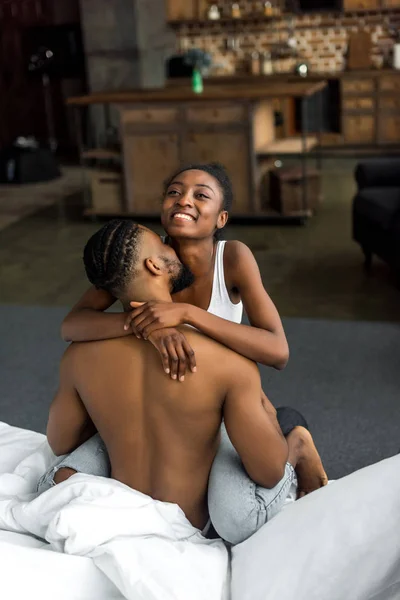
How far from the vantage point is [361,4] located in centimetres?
904

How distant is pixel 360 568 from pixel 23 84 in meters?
9.92

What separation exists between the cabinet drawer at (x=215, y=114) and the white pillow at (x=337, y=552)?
5000 mm

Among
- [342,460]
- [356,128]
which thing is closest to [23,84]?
[356,128]

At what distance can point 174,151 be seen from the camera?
634cm

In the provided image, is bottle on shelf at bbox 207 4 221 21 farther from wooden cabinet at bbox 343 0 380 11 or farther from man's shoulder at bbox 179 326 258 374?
man's shoulder at bbox 179 326 258 374

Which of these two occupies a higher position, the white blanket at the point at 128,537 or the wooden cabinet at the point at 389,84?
the wooden cabinet at the point at 389,84

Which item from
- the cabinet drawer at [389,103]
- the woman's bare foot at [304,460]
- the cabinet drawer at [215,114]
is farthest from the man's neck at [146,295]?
the cabinet drawer at [389,103]

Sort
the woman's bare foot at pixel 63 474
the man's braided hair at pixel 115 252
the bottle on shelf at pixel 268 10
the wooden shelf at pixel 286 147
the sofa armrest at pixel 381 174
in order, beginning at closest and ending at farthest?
the man's braided hair at pixel 115 252, the woman's bare foot at pixel 63 474, the sofa armrest at pixel 381 174, the wooden shelf at pixel 286 147, the bottle on shelf at pixel 268 10

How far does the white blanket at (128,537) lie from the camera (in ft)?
4.31

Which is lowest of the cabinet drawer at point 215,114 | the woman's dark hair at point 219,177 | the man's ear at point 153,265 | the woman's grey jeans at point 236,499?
the woman's grey jeans at point 236,499

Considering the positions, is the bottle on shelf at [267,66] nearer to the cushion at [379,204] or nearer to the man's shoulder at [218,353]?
the cushion at [379,204]

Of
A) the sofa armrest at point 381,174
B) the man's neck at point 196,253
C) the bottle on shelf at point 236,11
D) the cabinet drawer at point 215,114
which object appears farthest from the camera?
the bottle on shelf at point 236,11

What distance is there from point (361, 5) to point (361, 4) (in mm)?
12

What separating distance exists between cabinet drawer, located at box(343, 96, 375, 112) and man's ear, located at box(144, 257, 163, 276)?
8.01 metres
